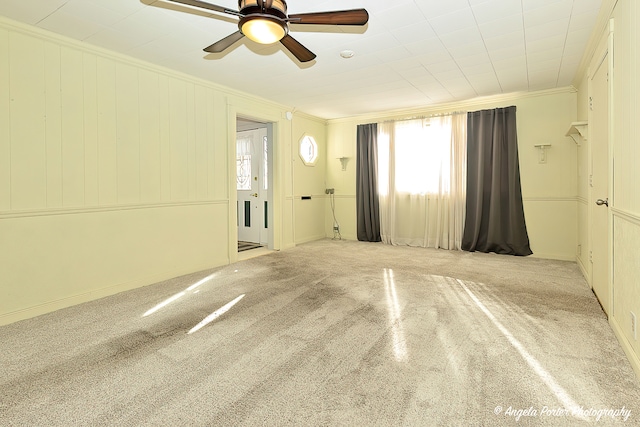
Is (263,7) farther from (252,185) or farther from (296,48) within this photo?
(252,185)

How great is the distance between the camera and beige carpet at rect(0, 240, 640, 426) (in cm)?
157

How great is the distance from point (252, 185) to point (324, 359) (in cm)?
459

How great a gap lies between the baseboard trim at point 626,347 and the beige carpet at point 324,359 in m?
0.05

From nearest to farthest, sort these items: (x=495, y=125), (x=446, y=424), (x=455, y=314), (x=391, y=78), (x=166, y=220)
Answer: (x=446, y=424), (x=455, y=314), (x=166, y=220), (x=391, y=78), (x=495, y=125)

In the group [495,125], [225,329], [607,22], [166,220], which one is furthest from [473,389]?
[495,125]

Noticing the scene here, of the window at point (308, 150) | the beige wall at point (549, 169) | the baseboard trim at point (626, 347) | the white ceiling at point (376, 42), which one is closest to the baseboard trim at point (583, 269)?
the beige wall at point (549, 169)

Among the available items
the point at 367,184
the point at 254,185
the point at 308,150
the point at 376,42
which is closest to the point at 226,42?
the point at 376,42

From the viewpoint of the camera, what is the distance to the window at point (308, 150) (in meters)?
6.28

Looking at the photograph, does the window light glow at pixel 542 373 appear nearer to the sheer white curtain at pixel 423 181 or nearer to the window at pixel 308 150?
the sheer white curtain at pixel 423 181

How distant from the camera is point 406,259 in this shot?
4875 millimetres

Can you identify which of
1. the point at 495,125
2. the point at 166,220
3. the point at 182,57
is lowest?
the point at 166,220

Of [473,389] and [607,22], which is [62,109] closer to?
[473,389]

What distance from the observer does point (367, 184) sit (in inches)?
250

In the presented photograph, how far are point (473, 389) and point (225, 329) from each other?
1.71m
